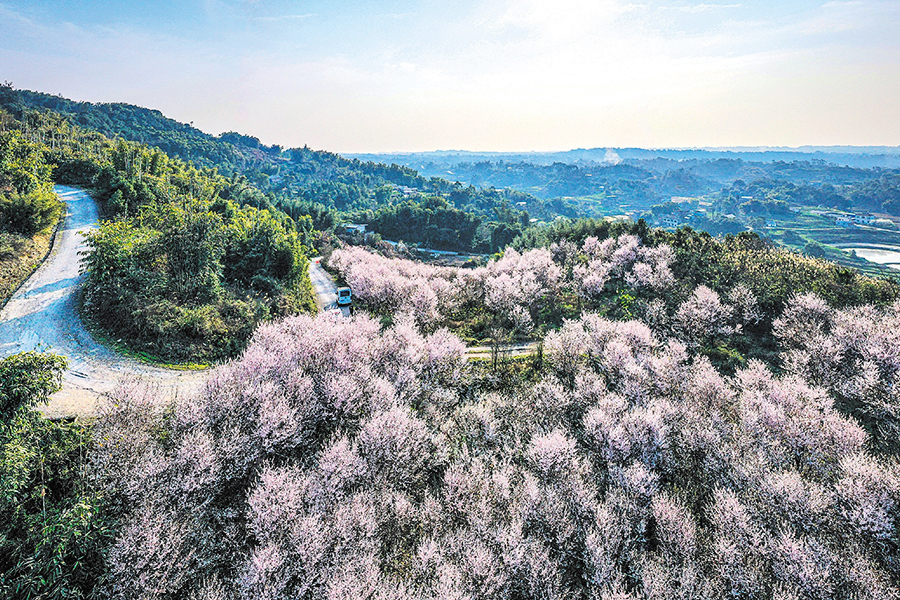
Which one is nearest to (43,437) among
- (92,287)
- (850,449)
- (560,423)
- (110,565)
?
(110,565)

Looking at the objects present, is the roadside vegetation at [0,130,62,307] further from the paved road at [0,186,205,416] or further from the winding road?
the paved road at [0,186,205,416]

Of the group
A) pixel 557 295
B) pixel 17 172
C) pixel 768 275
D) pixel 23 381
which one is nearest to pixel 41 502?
pixel 23 381

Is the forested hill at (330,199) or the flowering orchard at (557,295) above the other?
the forested hill at (330,199)

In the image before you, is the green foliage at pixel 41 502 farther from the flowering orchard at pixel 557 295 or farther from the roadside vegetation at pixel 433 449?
the flowering orchard at pixel 557 295

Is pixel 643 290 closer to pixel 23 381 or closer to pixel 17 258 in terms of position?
pixel 23 381

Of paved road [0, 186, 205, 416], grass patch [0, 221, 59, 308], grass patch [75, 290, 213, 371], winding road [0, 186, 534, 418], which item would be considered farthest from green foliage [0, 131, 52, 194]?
grass patch [75, 290, 213, 371]

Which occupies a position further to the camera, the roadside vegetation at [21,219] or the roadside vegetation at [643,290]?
the roadside vegetation at [643,290]

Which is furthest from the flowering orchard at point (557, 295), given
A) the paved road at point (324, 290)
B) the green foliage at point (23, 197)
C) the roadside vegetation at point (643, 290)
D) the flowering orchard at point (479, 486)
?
the green foliage at point (23, 197)
